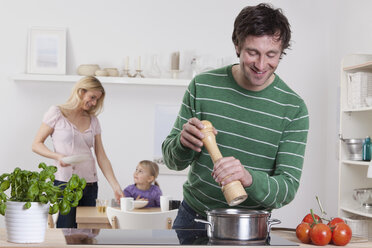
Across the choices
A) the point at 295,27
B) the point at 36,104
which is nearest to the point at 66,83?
the point at 36,104

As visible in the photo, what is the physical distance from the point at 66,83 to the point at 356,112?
2689mm

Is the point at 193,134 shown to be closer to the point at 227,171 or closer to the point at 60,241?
the point at 227,171

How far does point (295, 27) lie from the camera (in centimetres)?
567

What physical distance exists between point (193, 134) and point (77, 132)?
2.82m

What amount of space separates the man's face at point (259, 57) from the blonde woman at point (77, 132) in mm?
2609

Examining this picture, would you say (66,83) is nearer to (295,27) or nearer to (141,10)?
(141,10)

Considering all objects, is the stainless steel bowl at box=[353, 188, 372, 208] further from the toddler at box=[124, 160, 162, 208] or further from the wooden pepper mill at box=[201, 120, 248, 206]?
the wooden pepper mill at box=[201, 120, 248, 206]

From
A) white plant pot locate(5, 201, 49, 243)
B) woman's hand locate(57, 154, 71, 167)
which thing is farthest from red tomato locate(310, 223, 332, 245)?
woman's hand locate(57, 154, 71, 167)

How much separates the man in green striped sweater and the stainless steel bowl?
2.37 metres

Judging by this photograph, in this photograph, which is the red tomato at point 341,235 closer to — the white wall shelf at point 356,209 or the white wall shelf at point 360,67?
the white wall shelf at point 356,209

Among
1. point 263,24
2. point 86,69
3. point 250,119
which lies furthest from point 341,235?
point 86,69

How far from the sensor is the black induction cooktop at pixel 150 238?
1648mm

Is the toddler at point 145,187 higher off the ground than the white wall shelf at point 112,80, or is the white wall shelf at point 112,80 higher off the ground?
the white wall shelf at point 112,80

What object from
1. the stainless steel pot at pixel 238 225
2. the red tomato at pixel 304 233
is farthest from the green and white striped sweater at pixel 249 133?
the stainless steel pot at pixel 238 225
